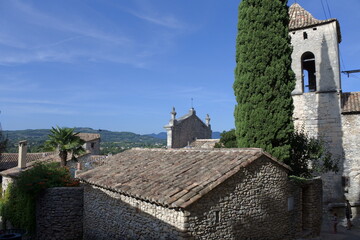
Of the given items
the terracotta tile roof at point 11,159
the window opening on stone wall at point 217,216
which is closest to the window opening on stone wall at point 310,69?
the window opening on stone wall at point 217,216

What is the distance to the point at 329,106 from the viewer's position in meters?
16.4

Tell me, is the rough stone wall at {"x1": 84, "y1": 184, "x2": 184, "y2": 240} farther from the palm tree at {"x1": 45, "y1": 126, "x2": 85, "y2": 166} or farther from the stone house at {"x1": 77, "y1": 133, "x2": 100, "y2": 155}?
the stone house at {"x1": 77, "y1": 133, "x2": 100, "y2": 155}

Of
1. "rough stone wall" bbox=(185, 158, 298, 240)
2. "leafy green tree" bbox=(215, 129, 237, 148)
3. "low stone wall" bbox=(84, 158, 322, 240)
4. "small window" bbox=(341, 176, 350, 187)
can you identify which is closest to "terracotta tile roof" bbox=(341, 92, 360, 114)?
"small window" bbox=(341, 176, 350, 187)

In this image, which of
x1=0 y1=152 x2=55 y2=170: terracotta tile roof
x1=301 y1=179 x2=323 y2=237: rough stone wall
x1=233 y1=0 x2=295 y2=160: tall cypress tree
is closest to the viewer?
x1=301 y1=179 x2=323 y2=237: rough stone wall

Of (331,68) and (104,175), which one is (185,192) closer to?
(104,175)

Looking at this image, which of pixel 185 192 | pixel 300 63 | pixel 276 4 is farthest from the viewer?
pixel 300 63

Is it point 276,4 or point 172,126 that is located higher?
point 276,4

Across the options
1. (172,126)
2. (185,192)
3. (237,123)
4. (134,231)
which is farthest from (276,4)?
(172,126)

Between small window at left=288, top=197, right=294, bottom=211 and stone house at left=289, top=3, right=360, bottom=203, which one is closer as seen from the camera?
small window at left=288, top=197, right=294, bottom=211

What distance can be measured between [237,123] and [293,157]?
3070mm

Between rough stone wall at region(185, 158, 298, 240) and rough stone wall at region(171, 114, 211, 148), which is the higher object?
rough stone wall at region(171, 114, 211, 148)

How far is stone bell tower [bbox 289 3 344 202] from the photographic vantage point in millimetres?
16234

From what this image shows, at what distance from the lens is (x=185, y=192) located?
287 inches

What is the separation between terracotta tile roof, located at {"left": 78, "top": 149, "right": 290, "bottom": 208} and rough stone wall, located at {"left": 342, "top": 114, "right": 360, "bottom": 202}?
8178 mm
